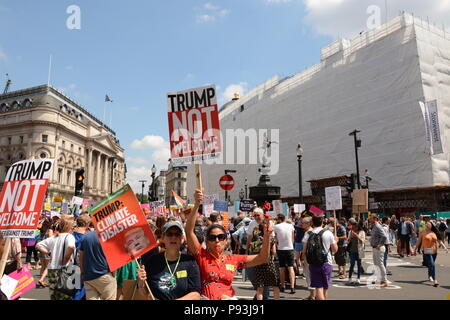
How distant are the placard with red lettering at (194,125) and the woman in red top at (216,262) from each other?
0.78 m

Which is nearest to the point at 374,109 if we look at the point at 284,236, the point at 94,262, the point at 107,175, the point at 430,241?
the point at 430,241

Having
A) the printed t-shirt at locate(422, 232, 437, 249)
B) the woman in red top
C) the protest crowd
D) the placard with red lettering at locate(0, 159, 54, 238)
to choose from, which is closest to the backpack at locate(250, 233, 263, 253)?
the protest crowd

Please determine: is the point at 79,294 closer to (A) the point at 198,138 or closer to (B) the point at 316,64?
(A) the point at 198,138

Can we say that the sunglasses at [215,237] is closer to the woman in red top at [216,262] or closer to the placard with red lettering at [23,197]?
the woman in red top at [216,262]

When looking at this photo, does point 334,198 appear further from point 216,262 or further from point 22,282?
point 22,282

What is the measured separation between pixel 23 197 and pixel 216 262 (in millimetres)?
2628

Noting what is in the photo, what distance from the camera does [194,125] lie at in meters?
4.48

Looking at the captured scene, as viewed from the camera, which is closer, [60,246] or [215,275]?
[215,275]

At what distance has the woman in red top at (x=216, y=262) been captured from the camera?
11.4 feet

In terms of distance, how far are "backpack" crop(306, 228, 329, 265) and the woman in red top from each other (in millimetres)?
3074

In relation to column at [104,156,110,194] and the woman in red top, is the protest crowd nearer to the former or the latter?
the woman in red top
